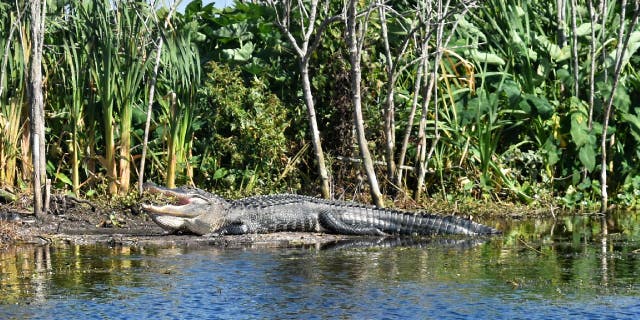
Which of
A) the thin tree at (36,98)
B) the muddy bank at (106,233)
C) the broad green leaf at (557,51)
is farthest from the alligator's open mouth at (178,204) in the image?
the broad green leaf at (557,51)

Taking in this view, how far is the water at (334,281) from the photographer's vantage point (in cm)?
717

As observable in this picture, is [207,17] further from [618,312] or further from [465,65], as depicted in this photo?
[618,312]

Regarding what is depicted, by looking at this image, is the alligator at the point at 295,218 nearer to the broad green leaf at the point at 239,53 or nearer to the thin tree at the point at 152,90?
the thin tree at the point at 152,90

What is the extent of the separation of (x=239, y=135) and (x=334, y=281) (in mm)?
5859

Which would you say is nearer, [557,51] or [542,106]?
[542,106]

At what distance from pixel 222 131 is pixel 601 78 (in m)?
4.75

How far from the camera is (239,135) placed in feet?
45.5

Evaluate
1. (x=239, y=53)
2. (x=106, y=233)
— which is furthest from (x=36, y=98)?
(x=239, y=53)

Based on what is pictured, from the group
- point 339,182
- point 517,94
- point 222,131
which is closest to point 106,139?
point 222,131

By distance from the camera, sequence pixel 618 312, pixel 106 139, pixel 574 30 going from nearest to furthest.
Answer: pixel 618 312
pixel 106 139
pixel 574 30

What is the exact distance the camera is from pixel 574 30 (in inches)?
538

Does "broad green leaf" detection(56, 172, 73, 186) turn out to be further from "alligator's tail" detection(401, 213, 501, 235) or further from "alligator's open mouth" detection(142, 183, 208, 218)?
"alligator's tail" detection(401, 213, 501, 235)

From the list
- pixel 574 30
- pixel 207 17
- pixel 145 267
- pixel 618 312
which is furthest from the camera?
pixel 207 17

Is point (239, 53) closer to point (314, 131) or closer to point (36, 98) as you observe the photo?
point (314, 131)
